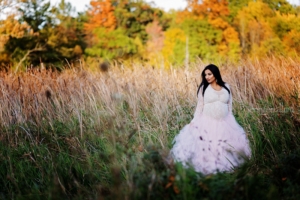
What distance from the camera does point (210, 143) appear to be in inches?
133

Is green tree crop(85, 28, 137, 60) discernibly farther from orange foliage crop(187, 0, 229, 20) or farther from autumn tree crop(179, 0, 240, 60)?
orange foliage crop(187, 0, 229, 20)

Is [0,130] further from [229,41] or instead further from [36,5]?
[36,5]

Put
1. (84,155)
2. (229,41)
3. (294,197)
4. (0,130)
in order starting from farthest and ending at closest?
(229,41), (0,130), (84,155), (294,197)

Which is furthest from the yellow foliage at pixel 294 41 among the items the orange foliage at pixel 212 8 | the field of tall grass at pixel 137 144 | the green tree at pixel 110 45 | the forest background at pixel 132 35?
the green tree at pixel 110 45

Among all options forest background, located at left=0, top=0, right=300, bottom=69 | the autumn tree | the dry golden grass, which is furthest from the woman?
the autumn tree

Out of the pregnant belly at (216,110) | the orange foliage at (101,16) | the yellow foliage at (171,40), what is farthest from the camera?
the orange foliage at (101,16)

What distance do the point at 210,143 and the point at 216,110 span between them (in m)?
0.38

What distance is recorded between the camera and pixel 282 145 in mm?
3268

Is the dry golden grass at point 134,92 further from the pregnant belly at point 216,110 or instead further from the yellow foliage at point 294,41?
the yellow foliage at point 294,41

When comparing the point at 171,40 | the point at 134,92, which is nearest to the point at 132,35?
the point at 171,40

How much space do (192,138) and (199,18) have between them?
77.1 ft

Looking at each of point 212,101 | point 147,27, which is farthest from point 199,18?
point 212,101

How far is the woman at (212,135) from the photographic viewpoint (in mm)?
3197

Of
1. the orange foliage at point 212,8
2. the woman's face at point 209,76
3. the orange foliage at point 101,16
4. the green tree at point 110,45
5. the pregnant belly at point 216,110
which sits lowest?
the pregnant belly at point 216,110
